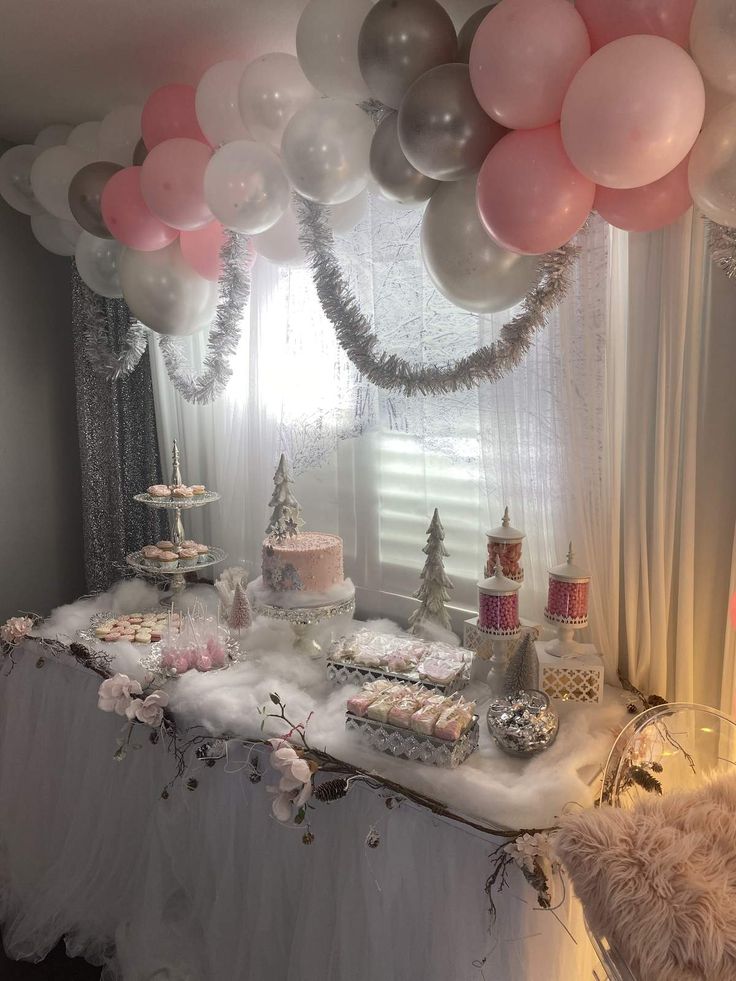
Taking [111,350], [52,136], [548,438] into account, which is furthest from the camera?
[111,350]

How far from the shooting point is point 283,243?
1985 mm

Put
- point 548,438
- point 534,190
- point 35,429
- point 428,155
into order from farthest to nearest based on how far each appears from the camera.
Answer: point 35,429 → point 548,438 → point 428,155 → point 534,190

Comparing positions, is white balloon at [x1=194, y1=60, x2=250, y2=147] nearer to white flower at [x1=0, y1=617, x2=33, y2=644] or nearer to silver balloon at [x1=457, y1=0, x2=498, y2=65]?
silver balloon at [x1=457, y1=0, x2=498, y2=65]

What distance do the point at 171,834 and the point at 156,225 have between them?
1.64m

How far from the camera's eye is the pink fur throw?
1.02 metres

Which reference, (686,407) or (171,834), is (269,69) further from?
(171,834)

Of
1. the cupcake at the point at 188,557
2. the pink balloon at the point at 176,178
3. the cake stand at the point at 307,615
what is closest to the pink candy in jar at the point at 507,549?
the cake stand at the point at 307,615

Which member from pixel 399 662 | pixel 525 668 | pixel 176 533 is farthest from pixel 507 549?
pixel 176 533

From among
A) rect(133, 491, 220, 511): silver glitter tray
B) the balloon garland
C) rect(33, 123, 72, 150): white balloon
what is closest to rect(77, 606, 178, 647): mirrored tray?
rect(133, 491, 220, 511): silver glitter tray

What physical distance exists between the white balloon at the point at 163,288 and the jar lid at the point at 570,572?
132 centimetres

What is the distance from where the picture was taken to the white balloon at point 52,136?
7.77 ft

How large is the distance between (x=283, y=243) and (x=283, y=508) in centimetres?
75

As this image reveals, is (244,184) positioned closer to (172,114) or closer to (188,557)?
(172,114)

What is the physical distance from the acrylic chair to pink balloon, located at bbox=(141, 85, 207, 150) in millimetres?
1784
